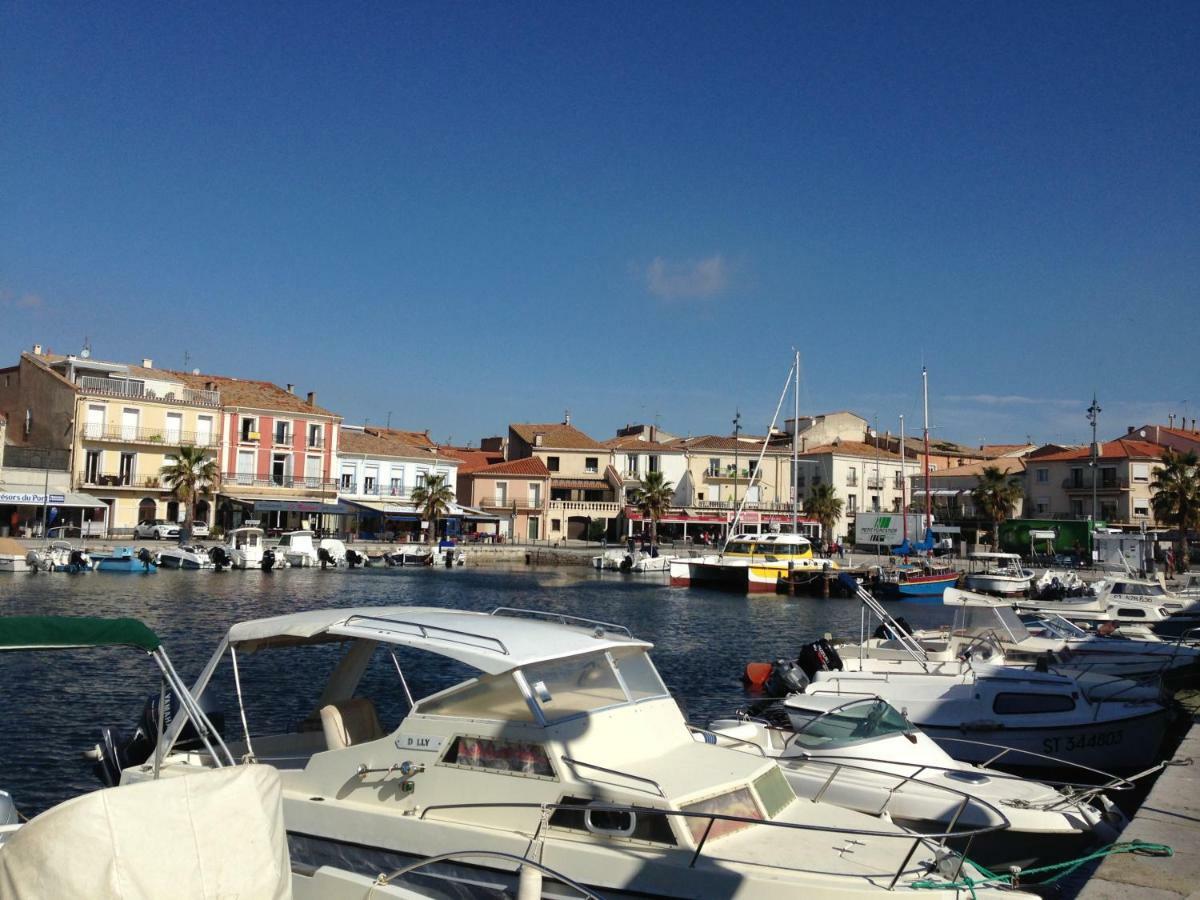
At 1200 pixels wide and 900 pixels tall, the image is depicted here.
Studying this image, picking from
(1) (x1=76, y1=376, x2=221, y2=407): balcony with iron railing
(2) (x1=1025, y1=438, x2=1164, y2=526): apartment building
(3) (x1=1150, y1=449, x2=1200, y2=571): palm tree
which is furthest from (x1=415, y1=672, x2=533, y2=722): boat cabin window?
(2) (x1=1025, y1=438, x2=1164, y2=526): apartment building

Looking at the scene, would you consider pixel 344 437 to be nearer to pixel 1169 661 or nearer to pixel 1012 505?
pixel 1012 505

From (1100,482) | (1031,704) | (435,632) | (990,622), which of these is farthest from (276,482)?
(435,632)

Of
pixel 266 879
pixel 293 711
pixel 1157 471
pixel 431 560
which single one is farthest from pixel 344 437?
pixel 266 879

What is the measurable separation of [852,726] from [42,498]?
58.8 metres

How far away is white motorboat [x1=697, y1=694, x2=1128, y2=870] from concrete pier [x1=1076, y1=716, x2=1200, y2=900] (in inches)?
39.4

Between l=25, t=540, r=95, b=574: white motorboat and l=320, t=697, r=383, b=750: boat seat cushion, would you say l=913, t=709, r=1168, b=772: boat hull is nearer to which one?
l=320, t=697, r=383, b=750: boat seat cushion

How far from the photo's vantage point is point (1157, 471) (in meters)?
66.3

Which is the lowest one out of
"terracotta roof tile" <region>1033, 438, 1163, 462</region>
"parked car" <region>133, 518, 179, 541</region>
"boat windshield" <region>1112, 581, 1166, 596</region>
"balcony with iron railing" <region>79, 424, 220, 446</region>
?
"boat windshield" <region>1112, 581, 1166, 596</region>

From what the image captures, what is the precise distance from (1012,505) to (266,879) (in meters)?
77.7

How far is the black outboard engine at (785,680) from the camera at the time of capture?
20359 millimetres

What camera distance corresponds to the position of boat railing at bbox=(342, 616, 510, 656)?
9672 millimetres

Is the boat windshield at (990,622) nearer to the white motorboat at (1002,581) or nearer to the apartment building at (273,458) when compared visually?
the white motorboat at (1002,581)

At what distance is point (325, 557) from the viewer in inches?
2442

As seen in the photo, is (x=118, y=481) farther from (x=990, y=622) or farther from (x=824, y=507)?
(x=990, y=622)
